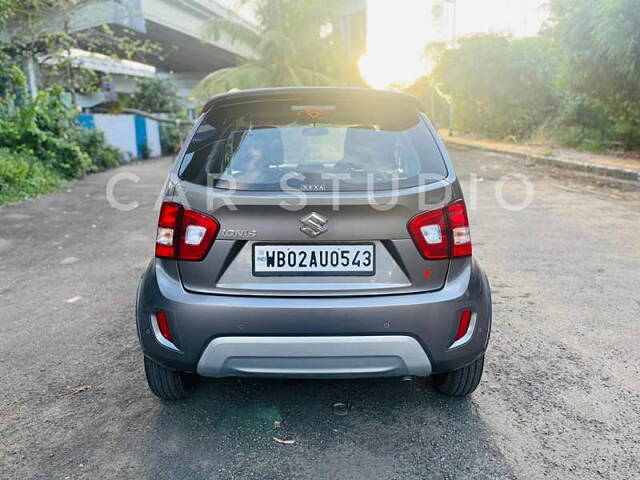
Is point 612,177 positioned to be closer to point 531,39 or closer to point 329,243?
point 329,243

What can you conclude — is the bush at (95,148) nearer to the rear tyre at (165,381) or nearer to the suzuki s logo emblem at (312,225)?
the rear tyre at (165,381)

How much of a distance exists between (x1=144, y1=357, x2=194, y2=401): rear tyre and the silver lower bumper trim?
16.4 inches

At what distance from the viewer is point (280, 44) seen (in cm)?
2105

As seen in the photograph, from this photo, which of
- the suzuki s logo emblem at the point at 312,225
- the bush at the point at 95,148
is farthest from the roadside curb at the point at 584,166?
the bush at the point at 95,148

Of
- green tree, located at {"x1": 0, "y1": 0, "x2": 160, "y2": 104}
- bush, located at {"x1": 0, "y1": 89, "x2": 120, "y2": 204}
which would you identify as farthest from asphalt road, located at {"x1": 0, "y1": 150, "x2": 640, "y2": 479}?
green tree, located at {"x1": 0, "y1": 0, "x2": 160, "y2": 104}

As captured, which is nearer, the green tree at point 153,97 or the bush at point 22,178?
the bush at point 22,178

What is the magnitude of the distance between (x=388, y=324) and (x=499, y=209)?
22.7ft

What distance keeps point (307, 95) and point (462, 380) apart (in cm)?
164

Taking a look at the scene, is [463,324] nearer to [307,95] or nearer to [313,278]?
[313,278]

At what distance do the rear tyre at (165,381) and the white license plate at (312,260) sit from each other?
80 centimetres

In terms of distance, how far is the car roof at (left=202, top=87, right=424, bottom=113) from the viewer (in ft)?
9.37

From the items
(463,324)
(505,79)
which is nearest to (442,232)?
(463,324)

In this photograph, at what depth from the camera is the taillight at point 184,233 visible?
2441 millimetres

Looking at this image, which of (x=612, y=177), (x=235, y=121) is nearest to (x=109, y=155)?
(x=612, y=177)
